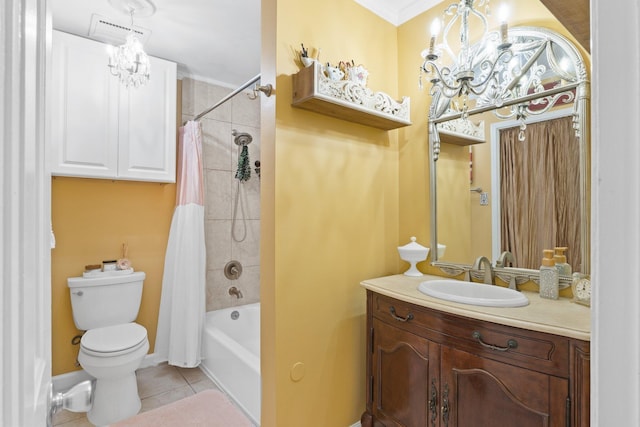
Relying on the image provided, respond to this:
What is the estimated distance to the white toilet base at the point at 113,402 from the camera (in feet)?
6.53

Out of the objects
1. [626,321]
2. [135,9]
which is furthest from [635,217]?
[135,9]

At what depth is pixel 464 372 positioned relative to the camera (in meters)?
1.30

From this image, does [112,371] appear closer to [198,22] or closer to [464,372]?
[464,372]

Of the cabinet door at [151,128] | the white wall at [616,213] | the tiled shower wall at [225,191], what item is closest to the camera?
the white wall at [616,213]

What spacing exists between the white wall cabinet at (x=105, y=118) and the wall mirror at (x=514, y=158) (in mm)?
2089

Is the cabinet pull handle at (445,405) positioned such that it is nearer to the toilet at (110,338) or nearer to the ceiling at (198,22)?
the toilet at (110,338)

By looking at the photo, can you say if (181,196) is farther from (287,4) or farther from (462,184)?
(462,184)

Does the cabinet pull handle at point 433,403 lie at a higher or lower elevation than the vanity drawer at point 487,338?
lower

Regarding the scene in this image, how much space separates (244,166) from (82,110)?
4.18 ft

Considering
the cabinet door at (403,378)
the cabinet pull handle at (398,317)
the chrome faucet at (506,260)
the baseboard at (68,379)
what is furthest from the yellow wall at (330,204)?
the baseboard at (68,379)

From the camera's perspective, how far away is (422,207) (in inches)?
81.0

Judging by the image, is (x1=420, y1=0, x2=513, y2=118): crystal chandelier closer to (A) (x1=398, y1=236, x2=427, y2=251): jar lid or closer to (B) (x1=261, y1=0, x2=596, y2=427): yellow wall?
(B) (x1=261, y1=0, x2=596, y2=427): yellow wall

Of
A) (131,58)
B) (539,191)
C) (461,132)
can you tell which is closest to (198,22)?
(131,58)

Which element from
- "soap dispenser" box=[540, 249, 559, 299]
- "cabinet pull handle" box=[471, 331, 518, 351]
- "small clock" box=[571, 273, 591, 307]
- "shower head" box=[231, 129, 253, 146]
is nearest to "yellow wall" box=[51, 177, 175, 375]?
"shower head" box=[231, 129, 253, 146]
